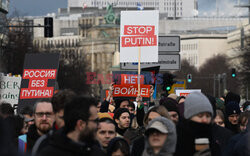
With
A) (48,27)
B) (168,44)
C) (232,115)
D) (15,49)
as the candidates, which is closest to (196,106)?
(232,115)

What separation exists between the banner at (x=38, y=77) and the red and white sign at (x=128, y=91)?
5.01 ft

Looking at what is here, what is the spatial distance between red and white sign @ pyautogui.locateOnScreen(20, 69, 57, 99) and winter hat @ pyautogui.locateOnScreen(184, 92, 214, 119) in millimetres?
6415

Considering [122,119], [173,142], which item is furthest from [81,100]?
[122,119]

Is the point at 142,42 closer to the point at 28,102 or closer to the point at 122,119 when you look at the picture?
the point at 28,102

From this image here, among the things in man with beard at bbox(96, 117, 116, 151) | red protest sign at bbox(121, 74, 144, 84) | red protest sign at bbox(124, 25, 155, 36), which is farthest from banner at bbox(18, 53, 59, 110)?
man with beard at bbox(96, 117, 116, 151)

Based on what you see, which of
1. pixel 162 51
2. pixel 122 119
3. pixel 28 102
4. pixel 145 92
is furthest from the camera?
pixel 162 51

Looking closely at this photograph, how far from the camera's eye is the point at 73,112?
5.59 meters

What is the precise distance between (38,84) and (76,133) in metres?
7.40

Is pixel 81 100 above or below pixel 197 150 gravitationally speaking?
above

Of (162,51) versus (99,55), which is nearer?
(162,51)

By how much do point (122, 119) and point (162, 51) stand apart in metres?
10.0

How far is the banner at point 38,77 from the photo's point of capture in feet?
41.7

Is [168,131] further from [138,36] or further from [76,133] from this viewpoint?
[138,36]

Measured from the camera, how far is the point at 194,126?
20.6ft
